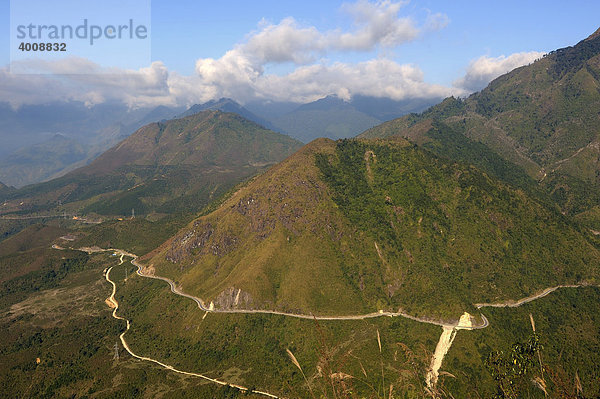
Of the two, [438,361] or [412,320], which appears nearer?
[438,361]

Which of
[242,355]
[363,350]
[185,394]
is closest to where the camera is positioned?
[185,394]

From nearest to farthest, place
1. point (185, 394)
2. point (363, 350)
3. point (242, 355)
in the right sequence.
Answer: point (185, 394)
point (363, 350)
point (242, 355)

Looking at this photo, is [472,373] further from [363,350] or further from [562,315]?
[562,315]

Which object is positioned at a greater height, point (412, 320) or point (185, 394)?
point (412, 320)

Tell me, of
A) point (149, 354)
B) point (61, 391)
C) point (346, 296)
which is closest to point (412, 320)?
point (346, 296)

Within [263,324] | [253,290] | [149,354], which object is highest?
[253,290]

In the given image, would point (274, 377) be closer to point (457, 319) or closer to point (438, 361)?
point (438, 361)
